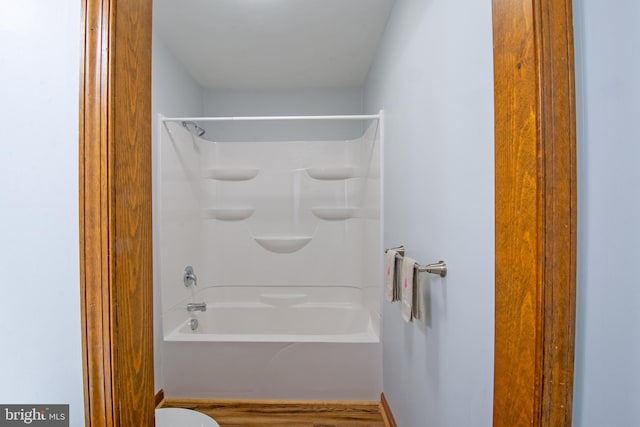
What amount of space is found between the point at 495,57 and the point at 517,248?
1.39ft

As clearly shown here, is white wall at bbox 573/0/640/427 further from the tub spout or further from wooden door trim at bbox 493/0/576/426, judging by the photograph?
the tub spout

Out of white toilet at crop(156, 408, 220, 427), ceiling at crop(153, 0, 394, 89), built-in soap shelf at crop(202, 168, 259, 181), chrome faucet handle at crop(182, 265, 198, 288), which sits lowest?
white toilet at crop(156, 408, 220, 427)

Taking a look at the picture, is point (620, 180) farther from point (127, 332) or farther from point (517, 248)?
point (127, 332)

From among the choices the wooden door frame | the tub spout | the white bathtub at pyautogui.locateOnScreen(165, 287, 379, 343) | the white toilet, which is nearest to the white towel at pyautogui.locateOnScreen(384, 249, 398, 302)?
the wooden door frame

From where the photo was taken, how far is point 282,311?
273 centimetres

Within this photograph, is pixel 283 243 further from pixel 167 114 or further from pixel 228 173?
pixel 167 114

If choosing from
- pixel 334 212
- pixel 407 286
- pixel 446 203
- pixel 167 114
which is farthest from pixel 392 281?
pixel 167 114

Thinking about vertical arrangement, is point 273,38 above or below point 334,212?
above

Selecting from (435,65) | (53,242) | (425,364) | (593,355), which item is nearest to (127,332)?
(53,242)

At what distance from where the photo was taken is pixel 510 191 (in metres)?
0.61

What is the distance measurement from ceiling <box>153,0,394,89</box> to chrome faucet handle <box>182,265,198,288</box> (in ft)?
5.55

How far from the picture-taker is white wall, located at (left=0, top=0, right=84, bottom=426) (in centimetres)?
59

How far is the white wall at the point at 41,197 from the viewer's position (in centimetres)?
59

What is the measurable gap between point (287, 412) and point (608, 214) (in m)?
1.99
